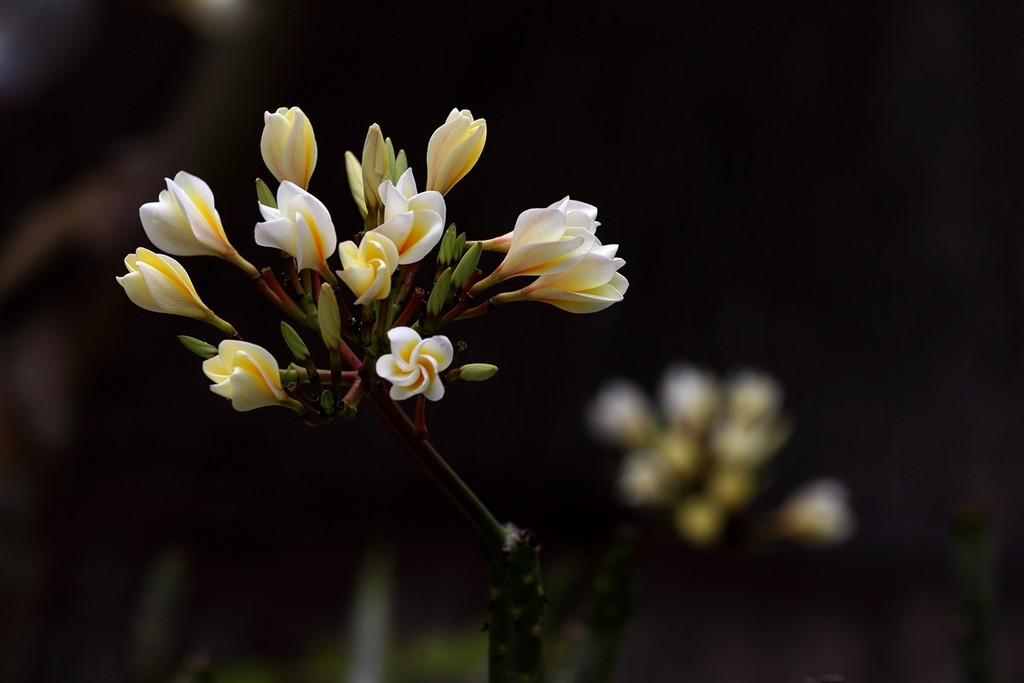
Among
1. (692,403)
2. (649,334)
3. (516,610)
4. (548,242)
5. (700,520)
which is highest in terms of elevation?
(649,334)

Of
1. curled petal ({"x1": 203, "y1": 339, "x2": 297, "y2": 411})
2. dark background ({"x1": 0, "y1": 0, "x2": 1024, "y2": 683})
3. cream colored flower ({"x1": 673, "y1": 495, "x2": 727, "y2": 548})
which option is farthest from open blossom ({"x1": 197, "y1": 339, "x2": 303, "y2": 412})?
dark background ({"x1": 0, "y1": 0, "x2": 1024, "y2": 683})

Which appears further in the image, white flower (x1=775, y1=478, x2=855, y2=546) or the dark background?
the dark background

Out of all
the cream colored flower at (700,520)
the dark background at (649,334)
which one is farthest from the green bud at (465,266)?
the dark background at (649,334)

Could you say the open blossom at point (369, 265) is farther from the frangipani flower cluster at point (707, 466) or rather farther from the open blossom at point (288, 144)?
the frangipani flower cluster at point (707, 466)

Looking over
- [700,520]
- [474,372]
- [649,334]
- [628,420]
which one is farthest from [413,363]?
[649,334]

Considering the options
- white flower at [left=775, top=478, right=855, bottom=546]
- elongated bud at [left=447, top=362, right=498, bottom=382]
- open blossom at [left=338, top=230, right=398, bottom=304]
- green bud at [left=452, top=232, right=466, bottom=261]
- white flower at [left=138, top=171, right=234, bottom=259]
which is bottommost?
elongated bud at [left=447, top=362, right=498, bottom=382]

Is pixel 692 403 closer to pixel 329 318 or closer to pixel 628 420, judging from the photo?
pixel 628 420

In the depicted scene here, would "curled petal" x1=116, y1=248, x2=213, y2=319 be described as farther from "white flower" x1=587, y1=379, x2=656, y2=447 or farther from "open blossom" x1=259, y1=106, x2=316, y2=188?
"white flower" x1=587, y1=379, x2=656, y2=447
